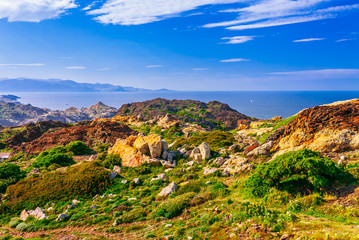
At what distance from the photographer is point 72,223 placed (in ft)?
39.0

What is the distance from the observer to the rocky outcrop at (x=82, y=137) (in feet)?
→ 119

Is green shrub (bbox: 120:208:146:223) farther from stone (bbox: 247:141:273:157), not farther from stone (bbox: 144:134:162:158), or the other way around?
stone (bbox: 247:141:273:157)

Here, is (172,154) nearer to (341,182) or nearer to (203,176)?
(203,176)

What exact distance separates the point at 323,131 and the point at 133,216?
14654 mm

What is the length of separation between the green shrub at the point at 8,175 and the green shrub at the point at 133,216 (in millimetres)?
13880

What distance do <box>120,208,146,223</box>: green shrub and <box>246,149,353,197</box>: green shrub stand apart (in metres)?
6.42

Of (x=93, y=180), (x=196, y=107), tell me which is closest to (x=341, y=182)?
(x=93, y=180)

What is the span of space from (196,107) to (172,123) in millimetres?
61915

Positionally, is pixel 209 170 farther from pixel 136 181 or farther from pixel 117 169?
pixel 117 169

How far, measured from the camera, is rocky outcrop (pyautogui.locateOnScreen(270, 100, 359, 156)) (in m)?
13.7

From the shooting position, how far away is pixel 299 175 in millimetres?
10109

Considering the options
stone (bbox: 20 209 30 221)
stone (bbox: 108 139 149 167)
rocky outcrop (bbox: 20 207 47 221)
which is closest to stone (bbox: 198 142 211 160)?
stone (bbox: 108 139 149 167)

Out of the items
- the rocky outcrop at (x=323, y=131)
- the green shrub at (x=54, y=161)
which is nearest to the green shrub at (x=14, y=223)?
the green shrub at (x=54, y=161)

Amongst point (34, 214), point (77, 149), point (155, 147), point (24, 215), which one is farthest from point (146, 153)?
point (77, 149)
